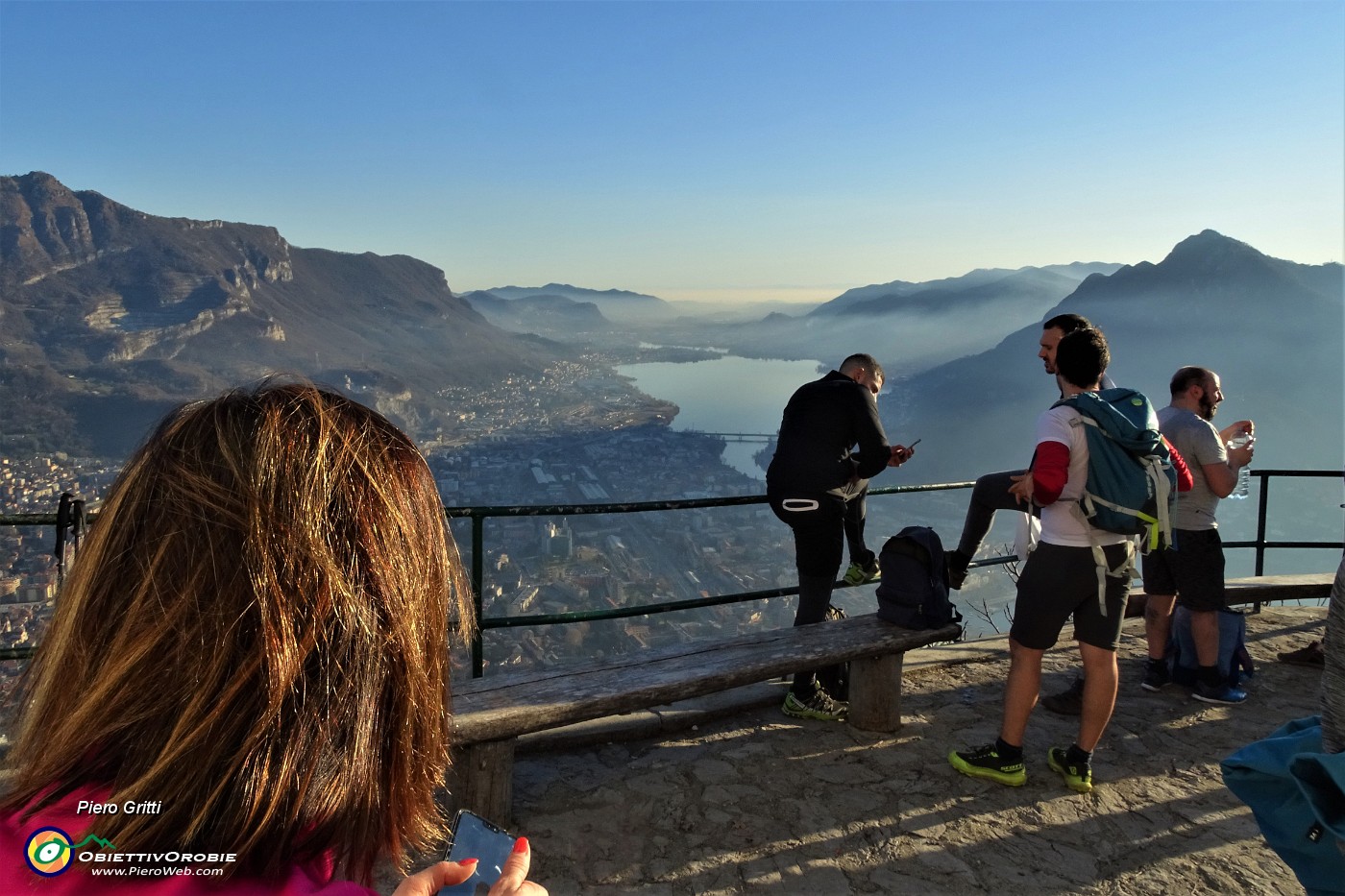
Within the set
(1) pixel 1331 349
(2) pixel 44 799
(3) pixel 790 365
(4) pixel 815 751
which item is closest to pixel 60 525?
(2) pixel 44 799

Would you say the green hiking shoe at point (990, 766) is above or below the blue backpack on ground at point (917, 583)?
below

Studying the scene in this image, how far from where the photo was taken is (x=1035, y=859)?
9.68ft

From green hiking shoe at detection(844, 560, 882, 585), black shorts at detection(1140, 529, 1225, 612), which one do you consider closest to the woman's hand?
green hiking shoe at detection(844, 560, 882, 585)

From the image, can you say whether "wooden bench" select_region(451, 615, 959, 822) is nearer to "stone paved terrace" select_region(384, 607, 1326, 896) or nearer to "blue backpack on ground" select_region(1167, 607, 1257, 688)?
"stone paved terrace" select_region(384, 607, 1326, 896)

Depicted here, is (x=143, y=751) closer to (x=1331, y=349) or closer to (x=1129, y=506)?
(x=1129, y=506)

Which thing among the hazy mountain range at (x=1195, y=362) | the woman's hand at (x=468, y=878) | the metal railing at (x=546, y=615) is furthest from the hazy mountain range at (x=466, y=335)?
the woman's hand at (x=468, y=878)

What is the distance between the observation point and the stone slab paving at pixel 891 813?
112 inches

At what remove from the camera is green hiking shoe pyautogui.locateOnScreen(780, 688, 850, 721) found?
157 inches

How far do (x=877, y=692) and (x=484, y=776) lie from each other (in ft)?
6.38

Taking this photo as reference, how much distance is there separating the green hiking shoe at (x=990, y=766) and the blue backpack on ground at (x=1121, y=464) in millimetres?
1138

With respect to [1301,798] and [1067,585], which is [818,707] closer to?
[1067,585]

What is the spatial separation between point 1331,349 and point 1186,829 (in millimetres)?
57668

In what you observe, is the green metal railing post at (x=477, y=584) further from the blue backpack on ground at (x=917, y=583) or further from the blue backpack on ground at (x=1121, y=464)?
the blue backpack on ground at (x=1121, y=464)

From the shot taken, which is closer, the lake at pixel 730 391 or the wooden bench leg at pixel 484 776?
the wooden bench leg at pixel 484 776
